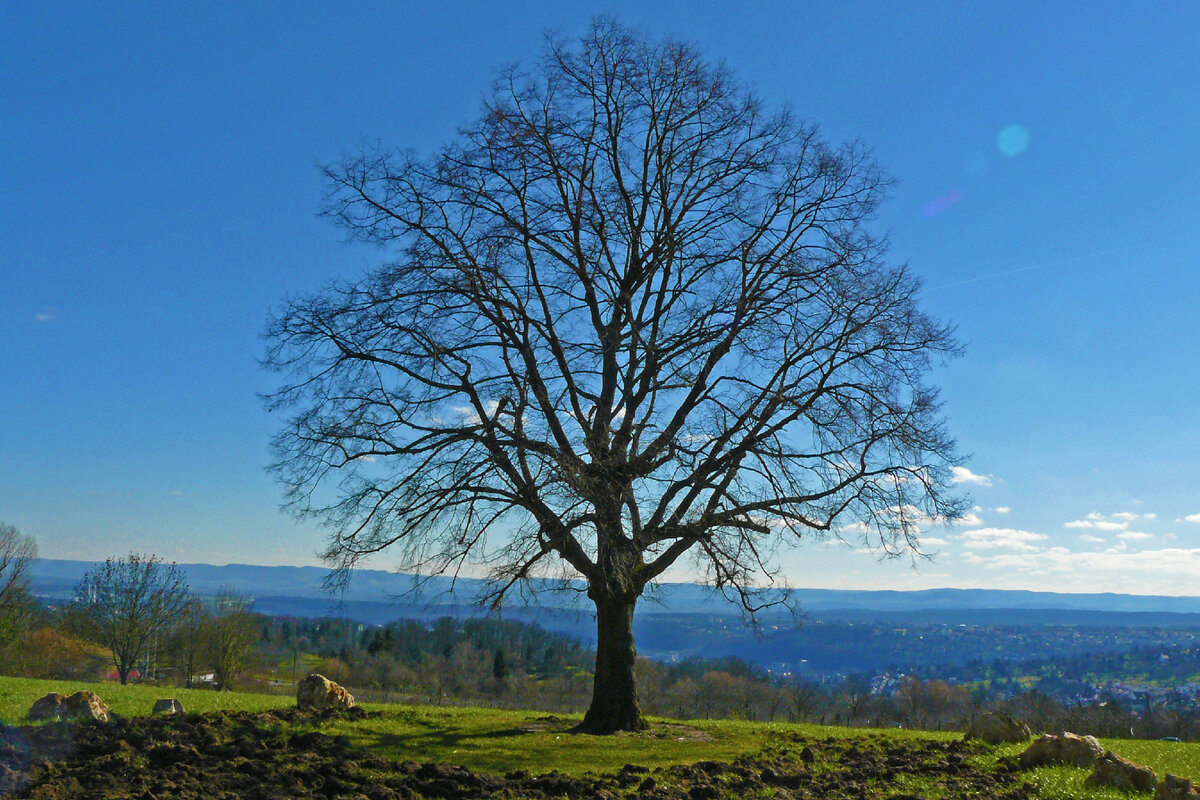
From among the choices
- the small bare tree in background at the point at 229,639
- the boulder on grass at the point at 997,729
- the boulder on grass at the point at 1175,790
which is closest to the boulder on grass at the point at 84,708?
the boulder on grass at the point at 1175,790

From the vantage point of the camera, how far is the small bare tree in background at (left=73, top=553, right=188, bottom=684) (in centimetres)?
4266

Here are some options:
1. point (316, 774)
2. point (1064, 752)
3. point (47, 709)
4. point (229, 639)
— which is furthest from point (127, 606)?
point (1064, 752)

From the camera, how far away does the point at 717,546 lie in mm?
15992

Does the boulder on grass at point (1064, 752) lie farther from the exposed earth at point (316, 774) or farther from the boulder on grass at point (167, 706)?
the boulder on grass at point (167, 706)

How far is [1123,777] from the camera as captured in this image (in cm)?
1172

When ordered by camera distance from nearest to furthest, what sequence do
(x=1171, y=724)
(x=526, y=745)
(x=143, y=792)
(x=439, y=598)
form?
1. (x=143, y=792)
2. (x=526, y=745)
3. (x=439, y=598)
4. (x=1171, y=724)

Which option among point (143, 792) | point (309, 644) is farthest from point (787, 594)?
point (309, 644)

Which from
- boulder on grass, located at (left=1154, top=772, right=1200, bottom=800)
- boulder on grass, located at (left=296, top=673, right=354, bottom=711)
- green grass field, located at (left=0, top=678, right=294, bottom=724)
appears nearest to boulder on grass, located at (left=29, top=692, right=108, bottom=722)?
green grass field, located at (left=0, top=678, right=294, bottom=724)

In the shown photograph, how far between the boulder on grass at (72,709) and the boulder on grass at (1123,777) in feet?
47.8

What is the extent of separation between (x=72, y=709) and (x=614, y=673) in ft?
30.2

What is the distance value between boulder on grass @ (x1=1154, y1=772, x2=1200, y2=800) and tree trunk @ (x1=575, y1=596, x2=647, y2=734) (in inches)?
344

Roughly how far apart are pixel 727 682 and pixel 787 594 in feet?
148

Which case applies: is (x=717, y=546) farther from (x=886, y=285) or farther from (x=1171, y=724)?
(x=1171, y=724)

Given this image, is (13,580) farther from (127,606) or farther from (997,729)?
(997,729)
